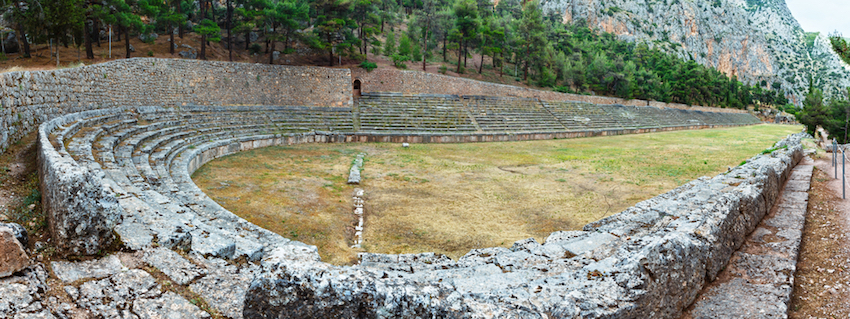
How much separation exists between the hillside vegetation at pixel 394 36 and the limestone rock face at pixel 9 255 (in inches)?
733

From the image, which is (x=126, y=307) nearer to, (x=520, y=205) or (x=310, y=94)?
(x=520, y=205)

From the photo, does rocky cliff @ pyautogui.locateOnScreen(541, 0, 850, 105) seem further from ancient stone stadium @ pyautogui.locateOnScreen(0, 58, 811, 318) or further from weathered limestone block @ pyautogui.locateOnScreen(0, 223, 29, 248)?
weathered limestone block @ pyautogui.locateOnScreen(0, 223, 29, 248)

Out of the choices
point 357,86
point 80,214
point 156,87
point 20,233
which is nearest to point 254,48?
point 357,86

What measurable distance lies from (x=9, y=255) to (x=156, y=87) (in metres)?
19.1

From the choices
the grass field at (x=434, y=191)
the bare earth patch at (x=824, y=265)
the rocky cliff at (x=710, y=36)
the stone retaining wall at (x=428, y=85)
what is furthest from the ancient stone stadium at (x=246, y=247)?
the rocky cliff at (x=710, y=36)

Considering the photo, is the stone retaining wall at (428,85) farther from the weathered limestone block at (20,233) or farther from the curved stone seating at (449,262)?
the weathered limestone block at (20,233)

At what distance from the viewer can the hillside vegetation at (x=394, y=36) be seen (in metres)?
21.1

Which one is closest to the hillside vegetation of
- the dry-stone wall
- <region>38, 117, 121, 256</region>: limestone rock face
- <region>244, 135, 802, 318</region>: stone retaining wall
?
the dry-stone wall

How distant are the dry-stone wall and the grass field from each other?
379 centimetres

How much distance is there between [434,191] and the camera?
Answer: 38.5 feet

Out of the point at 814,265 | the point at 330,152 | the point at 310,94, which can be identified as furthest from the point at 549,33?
the point at 814,265

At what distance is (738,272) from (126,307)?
203 inches

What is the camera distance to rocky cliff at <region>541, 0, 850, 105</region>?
103000mm

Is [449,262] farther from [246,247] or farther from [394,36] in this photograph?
[394,36]
